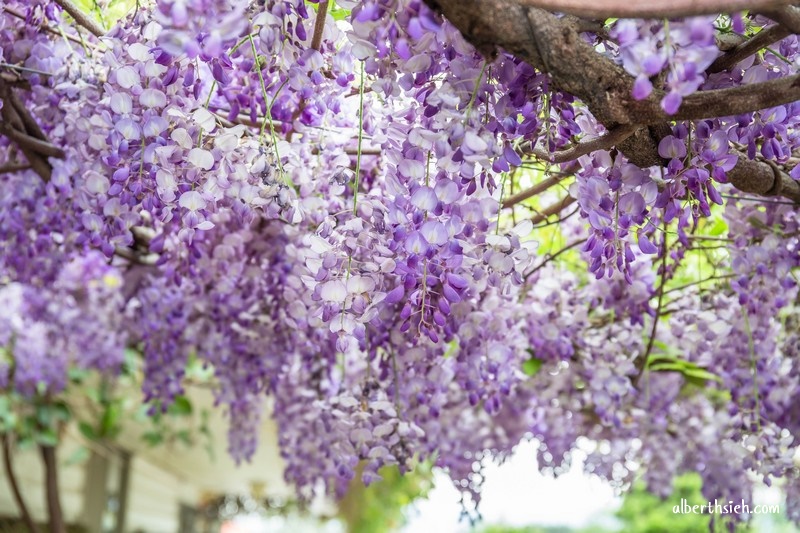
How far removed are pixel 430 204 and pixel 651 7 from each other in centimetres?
43

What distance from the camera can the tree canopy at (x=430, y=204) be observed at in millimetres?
1205

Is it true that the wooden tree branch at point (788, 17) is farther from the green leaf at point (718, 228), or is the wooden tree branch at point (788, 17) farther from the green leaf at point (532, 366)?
the green leaf at point (532, 366)

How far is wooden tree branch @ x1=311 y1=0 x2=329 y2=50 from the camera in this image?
1391 mm

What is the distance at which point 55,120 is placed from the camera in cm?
207

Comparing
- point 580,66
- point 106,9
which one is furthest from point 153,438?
point 580,66

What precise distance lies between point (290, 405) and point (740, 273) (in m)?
1.71

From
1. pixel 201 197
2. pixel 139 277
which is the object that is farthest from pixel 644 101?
pixel 139 277

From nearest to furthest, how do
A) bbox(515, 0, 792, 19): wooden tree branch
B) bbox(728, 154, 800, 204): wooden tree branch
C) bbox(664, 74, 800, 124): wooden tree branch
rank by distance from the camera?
bbox(515, 0, 792, 19): wooden tree branch → bbox(664, 74, 800, 124): wooden tree branch → bbox(728, 154, 800, 204): wooden tree branch

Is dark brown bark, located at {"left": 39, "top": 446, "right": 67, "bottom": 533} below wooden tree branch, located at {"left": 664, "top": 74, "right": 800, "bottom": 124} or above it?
below

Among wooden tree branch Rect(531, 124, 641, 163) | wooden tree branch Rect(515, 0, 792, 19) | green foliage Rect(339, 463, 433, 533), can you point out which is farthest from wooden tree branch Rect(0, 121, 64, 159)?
green foliage Rect(339, 463, 433, 533)

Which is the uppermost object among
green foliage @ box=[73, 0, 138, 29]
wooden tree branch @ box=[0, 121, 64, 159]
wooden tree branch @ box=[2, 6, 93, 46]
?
green foliage @ box=[73, 0, 138, 29]

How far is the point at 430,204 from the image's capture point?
1285 millimetres

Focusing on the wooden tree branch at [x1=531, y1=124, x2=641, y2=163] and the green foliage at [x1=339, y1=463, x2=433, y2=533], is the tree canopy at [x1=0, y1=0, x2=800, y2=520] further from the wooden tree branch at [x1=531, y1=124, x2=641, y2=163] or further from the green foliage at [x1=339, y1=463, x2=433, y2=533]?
the green foliage at [x1=339, y1=463, x2=433, y2=533]

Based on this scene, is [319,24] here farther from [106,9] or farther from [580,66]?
[106,9]
